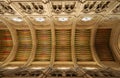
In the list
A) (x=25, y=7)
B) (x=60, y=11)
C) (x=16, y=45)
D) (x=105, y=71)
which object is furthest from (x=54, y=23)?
(x=105, y=71)

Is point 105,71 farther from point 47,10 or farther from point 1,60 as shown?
point 1,60

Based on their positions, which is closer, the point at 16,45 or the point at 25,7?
the point at 25,7

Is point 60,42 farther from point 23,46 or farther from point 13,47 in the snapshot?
point 13,47

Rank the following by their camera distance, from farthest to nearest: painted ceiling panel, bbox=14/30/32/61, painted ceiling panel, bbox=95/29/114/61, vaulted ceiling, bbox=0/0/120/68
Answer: painted ceiling panel, bbox=14/30/32/61 < painted ceiling panel, bbox=95/29/114/61 < vaulted ceiling, bbox=0/0/120/68

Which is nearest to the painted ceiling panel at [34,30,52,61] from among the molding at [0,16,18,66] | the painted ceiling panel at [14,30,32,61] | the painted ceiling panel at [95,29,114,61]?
the painted ceiling panel at [14,30,32,61]

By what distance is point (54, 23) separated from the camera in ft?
60.4

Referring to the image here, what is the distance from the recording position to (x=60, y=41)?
2064 centimetres

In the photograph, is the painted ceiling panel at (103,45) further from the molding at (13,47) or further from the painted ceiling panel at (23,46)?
the molding at (13,47)

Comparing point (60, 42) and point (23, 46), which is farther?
point (60, 42)

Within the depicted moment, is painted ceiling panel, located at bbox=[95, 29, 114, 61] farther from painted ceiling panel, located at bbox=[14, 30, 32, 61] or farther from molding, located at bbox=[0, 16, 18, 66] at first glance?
molding, located at bbox=[0, 16, 18, 66]

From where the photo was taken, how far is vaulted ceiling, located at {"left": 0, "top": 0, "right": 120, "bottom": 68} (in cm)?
1792

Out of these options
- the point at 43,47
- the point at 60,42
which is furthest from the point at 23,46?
the point at 60,42

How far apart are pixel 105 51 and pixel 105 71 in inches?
219

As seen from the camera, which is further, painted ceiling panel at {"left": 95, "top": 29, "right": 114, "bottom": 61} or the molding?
painted ceiling panel at {"left": 95, "top": 29, "right": 114, "bottom": 61}
